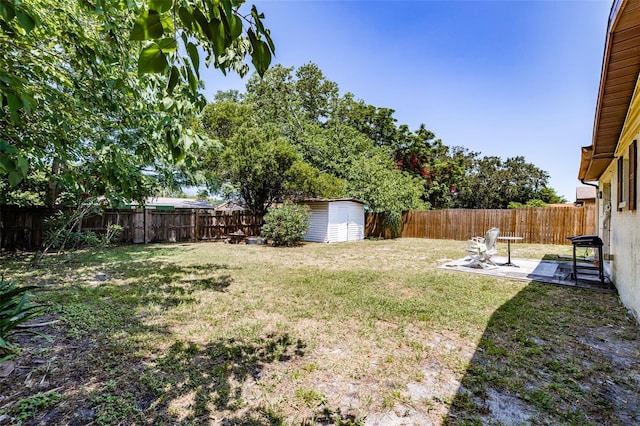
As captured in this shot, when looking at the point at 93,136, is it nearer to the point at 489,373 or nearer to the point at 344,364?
the point at 344,364

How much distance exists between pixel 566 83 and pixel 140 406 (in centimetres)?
939

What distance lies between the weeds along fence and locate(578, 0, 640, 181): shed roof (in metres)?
11.9

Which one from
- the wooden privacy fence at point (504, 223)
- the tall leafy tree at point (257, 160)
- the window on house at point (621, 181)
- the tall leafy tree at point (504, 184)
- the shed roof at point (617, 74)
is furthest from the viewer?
the tall leafy tree at point (504, 184)

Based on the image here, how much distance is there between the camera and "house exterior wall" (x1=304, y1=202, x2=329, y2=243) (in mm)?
14195

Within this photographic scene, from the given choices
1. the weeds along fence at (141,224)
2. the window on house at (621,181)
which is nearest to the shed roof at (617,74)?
the window on house at (621,181)

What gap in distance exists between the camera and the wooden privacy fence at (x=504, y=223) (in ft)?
40.7

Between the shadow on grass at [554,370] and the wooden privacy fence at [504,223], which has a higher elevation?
the wooden privacy fence at [504,223]

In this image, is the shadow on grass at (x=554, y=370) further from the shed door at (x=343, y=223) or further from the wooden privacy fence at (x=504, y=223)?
the shed door at (x=343, y=223)

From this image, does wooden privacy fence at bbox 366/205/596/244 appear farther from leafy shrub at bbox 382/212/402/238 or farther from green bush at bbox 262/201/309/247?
green bush at bbox 262/201/309/247

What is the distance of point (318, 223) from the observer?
47.4ft

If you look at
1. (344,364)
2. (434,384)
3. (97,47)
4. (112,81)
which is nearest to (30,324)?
(112,81)

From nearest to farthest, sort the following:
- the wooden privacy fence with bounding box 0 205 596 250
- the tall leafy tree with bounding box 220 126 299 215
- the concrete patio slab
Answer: the concrete patio slab < the wooden privacy fence with bounding box 0 205 596 250 < the tall leafy tree with bounding box 220 126 299 215

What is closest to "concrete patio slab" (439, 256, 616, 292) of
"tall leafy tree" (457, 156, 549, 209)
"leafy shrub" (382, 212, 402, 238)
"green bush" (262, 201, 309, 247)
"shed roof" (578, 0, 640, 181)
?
"shed roof" (578, 0, 640, 181)

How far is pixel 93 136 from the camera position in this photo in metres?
4.12
